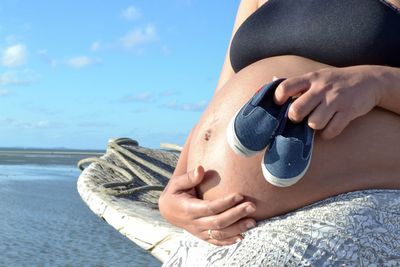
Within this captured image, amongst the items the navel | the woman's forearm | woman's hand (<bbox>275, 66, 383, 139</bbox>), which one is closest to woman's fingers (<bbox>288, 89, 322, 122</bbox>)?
woman's hand (<bbox>275, 66, 383, 139</bbox>)

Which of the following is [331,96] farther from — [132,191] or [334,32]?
[132,191]

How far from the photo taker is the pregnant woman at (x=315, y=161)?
1.00 m

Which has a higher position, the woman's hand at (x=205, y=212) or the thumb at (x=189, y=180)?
the thumb at (x=189, y=180)

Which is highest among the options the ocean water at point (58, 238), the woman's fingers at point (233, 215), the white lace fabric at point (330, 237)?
the woman's fingers at point (233, 215)

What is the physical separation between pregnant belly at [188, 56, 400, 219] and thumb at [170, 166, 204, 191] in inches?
0.8

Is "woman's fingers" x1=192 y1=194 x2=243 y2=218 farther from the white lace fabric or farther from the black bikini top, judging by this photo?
the black bikini top

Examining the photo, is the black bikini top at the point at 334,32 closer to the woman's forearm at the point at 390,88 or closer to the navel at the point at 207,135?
the woman's forearm at the point at 390,88

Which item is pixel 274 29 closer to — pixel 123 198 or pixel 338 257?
pixel 338 257

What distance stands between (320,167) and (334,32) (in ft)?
0.88

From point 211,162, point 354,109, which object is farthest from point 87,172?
point 354,109

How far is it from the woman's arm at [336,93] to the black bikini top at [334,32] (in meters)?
0.07

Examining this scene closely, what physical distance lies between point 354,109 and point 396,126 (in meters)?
0.13

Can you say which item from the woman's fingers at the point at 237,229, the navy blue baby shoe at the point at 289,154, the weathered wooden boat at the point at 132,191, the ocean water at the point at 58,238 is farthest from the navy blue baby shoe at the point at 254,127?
the ocean water at the point at 58,238

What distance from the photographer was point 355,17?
118 cm
